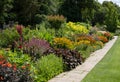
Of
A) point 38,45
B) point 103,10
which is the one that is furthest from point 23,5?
point 38,45

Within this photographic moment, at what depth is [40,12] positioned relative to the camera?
154 feet

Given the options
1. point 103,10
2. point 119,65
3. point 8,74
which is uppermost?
point 8,74

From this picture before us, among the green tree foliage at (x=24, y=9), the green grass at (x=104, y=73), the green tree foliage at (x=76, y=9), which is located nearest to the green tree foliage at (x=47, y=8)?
the green tree foliage at (x=76, y=9)

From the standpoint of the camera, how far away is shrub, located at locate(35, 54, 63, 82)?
900 centimetres

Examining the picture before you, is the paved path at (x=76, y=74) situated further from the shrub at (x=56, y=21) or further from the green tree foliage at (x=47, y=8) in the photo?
the green tree foliage at (x=47, y=8)

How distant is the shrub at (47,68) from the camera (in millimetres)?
9000

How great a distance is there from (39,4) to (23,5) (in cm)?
297

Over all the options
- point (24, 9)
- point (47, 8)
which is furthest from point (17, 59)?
point (47, 8)

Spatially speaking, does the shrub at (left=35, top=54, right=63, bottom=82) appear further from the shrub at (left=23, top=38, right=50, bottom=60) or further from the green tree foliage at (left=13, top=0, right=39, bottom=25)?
the green tree foliage at (left=13, top=0, right=39, bottom=25)

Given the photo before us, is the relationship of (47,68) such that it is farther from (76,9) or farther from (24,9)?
(76,9)

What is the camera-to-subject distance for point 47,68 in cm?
931

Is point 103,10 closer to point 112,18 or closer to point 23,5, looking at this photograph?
point 112,18

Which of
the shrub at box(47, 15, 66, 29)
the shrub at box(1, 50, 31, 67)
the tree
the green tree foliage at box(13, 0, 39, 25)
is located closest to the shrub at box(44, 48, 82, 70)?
the shrub at box(1, 50, 31, 67)

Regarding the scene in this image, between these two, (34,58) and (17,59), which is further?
(34,58)
